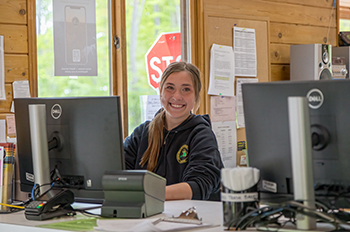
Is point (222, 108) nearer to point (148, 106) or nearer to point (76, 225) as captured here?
point (148, 106)

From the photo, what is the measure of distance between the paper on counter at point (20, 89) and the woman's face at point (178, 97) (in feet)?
3.43

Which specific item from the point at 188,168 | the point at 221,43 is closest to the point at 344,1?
the point at 221,43

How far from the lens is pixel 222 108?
4.14 m

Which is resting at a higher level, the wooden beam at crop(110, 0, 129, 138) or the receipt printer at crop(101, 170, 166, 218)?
the wooden beam at crop(110, 0, 129, 138)

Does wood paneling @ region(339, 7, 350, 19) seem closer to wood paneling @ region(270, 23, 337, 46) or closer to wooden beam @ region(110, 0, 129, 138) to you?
wood paneling @ region(270, 23, 337, 46)

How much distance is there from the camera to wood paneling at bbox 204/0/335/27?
4211 millimetres

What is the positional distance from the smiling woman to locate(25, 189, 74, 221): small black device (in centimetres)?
60

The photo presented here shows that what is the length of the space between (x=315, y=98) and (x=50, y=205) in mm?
1024

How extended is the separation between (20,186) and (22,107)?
369 millimetres

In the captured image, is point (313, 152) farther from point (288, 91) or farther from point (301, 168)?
point (288, 91)

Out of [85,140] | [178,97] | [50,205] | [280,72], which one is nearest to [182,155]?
[178,97]

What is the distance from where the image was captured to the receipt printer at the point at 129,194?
66.1 inches

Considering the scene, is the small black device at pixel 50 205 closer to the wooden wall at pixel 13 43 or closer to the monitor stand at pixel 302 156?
the monitor stand at pixel 302 156

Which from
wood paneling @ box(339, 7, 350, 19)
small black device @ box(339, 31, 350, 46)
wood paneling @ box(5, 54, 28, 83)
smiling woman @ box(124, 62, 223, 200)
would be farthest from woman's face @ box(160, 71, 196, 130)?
wood paneling @ box(339, 7, 350, 19)
